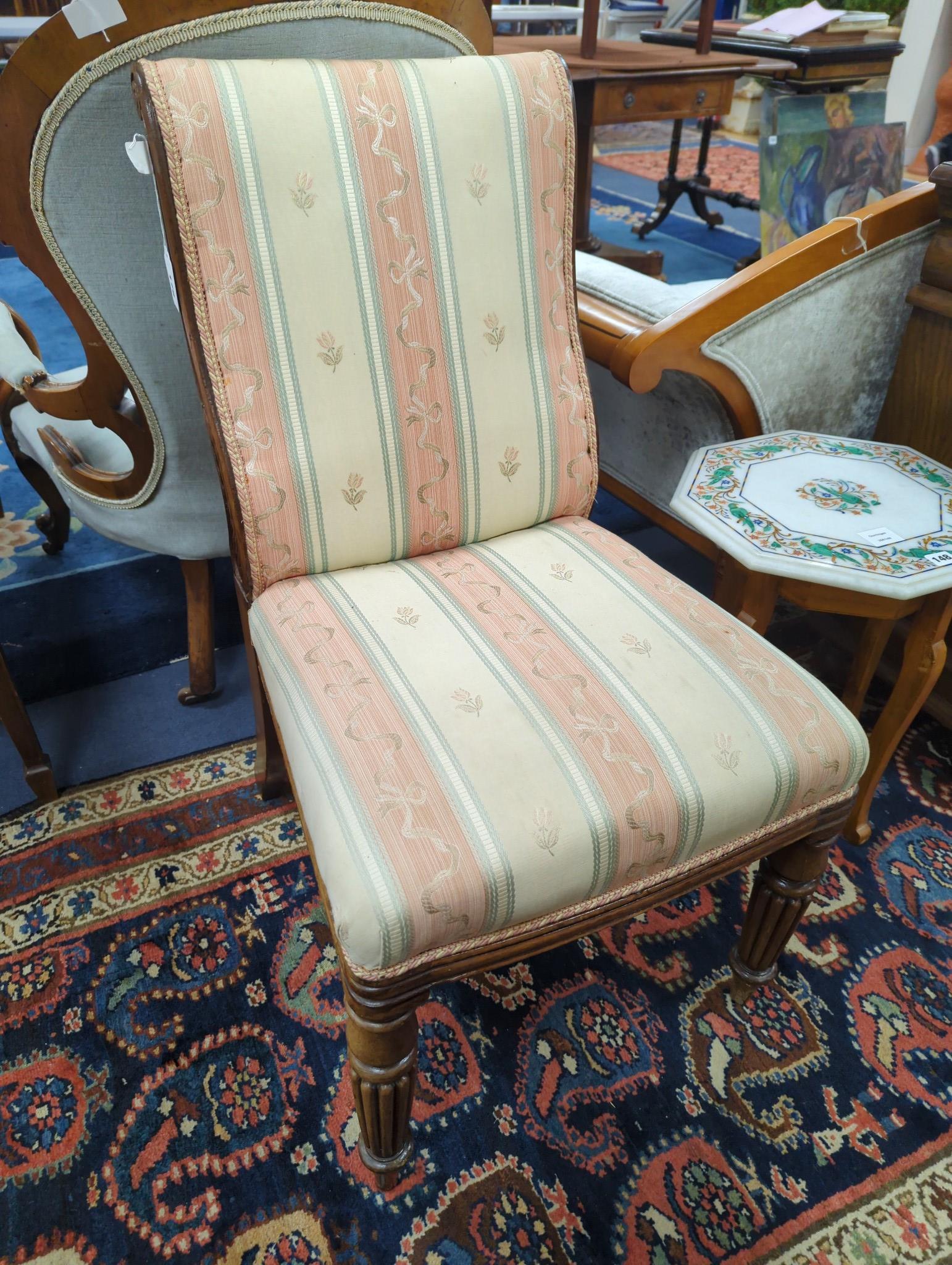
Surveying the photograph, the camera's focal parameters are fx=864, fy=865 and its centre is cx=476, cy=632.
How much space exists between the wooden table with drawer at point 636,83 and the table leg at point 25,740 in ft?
6.02

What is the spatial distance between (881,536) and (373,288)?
615 mm

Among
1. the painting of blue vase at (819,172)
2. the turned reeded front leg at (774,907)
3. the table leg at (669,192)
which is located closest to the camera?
the turned reeded front leg at (774,907)

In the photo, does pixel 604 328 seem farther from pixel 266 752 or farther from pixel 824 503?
pixel 266 752

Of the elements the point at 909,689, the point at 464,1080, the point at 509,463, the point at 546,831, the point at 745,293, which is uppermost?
the point at 745,293

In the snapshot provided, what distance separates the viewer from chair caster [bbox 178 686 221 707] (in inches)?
57.0

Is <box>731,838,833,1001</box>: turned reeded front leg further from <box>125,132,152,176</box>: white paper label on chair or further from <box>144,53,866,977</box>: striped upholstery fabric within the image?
<box>125,132,152,176</box>: white paper label on chair

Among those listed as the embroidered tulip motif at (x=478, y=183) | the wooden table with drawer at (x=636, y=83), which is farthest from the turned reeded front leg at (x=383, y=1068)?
the wooden table with drawer at (x=636, y=83)

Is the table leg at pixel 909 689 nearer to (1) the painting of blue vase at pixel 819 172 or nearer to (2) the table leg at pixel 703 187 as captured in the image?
(1) the painting of blue vase at pixel 819 172

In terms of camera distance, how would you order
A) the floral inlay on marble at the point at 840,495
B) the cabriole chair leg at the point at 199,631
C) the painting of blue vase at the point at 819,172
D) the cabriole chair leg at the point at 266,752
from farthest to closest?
1. the painting of blue vase at the point at 819,172
2. the cabriole chair leg at the point at 199,631
3. the cabriole chair leg at the point at 266,752
4. the floral inlay on marble at the point at 840,495

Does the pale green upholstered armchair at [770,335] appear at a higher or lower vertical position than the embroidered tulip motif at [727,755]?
higher

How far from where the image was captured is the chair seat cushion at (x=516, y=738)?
0.69 metres

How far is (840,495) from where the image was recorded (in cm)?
105

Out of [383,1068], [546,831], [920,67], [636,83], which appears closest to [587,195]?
[636,83]

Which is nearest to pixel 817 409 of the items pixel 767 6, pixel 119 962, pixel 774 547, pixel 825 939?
pixel 774 547
